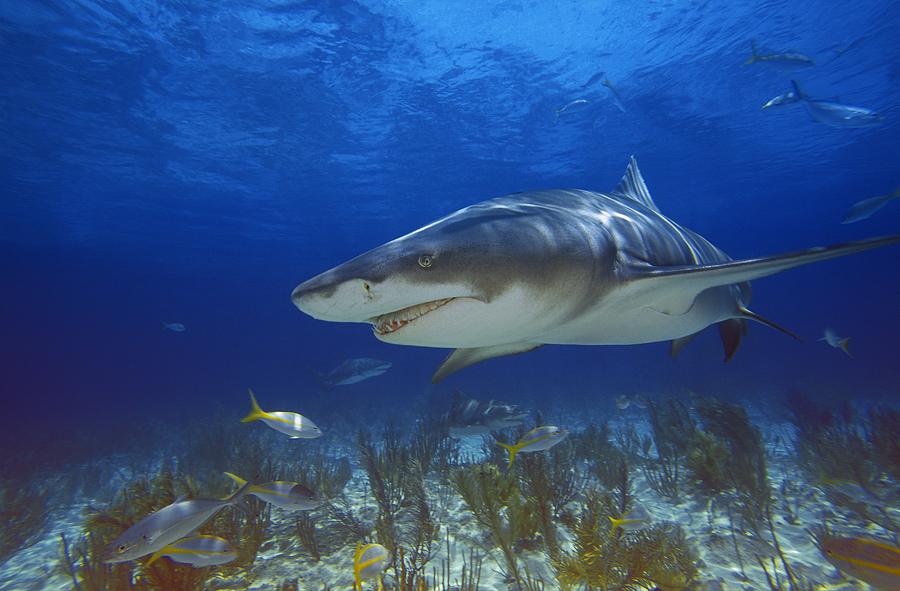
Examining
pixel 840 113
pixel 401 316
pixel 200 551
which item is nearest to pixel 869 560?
pixel 401 316

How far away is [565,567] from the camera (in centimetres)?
387

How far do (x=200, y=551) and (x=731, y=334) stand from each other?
612 cm

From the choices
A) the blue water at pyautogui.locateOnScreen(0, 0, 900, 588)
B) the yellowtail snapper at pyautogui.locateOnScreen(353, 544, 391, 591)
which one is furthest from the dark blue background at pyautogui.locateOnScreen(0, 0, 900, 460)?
the yellowtail snapper at pyautogui.locateOnScreen(353, 544, 391, 591)

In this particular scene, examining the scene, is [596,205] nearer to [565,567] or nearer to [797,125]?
[565,567]

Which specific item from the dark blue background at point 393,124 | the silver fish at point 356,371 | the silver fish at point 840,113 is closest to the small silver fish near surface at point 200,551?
the silver fish at point 356,371

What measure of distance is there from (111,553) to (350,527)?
3.10m

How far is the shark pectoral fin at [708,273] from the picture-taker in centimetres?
223

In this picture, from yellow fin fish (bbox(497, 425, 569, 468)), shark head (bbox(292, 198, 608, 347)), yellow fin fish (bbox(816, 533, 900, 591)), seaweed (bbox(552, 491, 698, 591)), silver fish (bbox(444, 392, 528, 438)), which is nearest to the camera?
shark head (bbox(292, 198, 608, 347))

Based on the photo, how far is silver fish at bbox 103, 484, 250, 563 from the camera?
2.96 metres

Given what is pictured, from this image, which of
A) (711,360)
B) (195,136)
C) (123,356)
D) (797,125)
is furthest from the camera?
(123,356)

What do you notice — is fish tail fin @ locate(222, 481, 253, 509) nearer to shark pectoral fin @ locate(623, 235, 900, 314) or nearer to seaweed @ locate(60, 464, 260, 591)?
seaweed @ locate(60, 464, 260, 591)

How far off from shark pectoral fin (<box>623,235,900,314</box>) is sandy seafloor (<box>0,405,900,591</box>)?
2.96 meters

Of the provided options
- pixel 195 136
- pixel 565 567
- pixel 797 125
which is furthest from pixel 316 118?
pixel 797 125

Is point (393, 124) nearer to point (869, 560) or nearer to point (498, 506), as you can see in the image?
point (498, 506)
